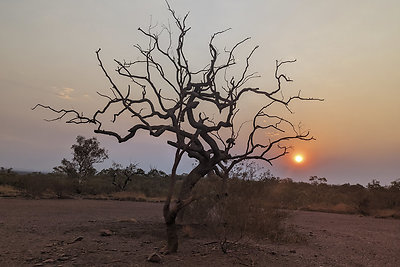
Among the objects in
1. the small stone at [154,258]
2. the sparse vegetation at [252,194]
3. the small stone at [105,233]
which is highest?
the sparse vegetation at [252,194]

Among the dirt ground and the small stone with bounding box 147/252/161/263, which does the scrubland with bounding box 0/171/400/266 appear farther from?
the small stone with bounding box 147/252/161/263

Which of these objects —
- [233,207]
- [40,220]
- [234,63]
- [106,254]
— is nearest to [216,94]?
[234,63]

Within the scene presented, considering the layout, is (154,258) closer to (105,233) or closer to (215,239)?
(215,239)

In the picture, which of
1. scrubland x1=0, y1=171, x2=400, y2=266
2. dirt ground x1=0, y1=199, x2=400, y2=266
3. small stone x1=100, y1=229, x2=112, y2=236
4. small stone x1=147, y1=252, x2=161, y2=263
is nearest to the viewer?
small stone x1=147, y1=252, x2=161, y2=263

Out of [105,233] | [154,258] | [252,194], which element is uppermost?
[252,194]

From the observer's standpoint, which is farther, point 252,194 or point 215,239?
point 252,194

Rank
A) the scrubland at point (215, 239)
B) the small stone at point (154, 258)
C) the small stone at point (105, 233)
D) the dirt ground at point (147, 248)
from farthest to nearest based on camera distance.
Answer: the small stone at point (105, 233), the scrubland at point (215, 239), the dirt ground at point (147, 248), the small stone at point (154, 258)

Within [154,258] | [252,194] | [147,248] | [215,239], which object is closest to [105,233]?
[147,248]

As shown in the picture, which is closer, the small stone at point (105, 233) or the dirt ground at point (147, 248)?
the dirt ground at point (147, 248)

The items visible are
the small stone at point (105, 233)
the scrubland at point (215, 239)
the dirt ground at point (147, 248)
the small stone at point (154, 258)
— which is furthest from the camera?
A: the small stone at point (105, 233)

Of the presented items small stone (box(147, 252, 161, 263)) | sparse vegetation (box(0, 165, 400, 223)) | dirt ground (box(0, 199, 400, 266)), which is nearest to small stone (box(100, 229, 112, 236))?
dirt ground (box(0, 199, 400, 266))

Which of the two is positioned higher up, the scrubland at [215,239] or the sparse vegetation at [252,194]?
the sparse vegetation at [252,194]

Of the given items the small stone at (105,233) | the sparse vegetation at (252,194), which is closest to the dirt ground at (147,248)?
the small stone at (105,233)

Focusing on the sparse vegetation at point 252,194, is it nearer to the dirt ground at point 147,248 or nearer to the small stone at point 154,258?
the dirt ground at point 147,248
